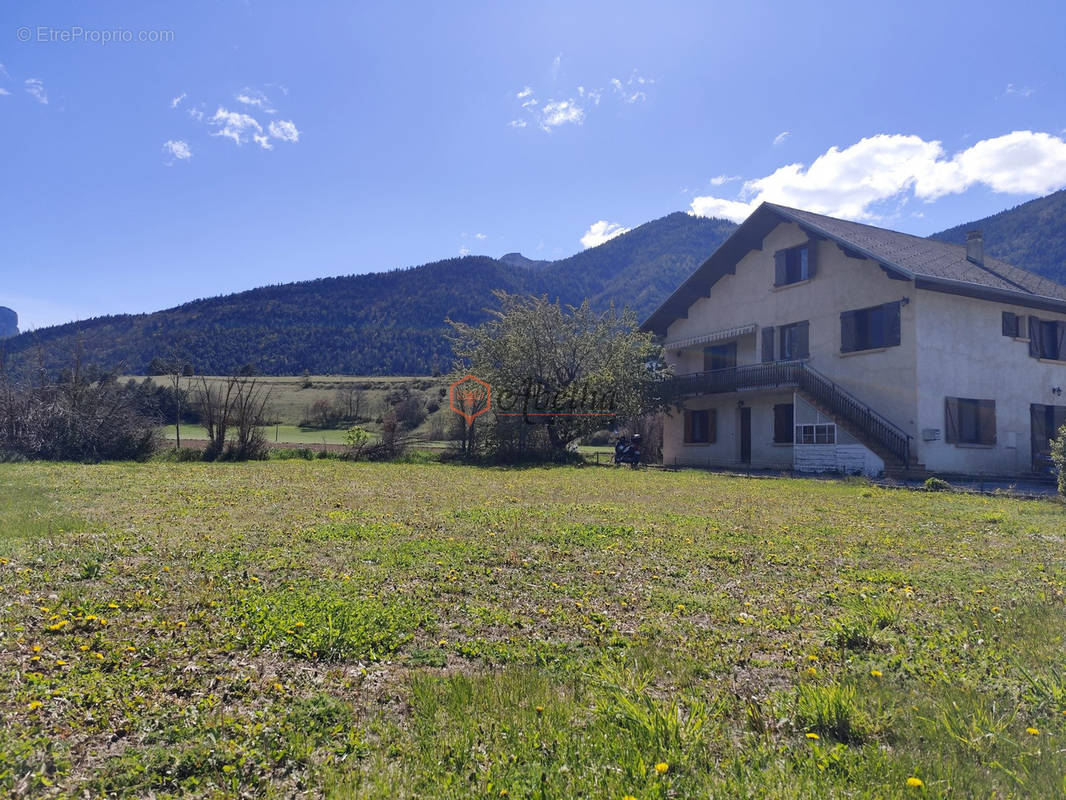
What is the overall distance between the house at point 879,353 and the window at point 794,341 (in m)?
0.06

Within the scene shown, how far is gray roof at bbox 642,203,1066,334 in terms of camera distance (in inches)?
786

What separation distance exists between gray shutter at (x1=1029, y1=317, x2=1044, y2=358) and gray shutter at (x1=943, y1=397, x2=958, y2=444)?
466 cm

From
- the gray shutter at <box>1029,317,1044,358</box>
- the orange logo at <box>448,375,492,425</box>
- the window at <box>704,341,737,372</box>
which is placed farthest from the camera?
the window at <box>704,341,737,372</box>

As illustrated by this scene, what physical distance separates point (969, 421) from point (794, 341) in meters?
6.21

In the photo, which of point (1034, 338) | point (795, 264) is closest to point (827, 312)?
point (795, 264)

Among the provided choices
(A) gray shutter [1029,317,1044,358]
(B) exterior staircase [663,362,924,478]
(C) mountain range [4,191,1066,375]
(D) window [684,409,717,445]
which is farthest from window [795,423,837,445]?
(C) mountain range [4,191,1066,375]

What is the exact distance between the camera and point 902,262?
1997 centimetres

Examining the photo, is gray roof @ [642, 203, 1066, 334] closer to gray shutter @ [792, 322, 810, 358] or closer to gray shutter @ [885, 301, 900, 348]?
gray shutter @ [885, 301, 900, 348]

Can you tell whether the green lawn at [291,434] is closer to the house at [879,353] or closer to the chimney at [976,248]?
the house at [879,353]

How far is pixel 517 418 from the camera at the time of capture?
2534 centimetres

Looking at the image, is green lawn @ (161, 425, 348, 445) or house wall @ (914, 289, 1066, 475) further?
green lawn @ (161, 425, 348, 445)

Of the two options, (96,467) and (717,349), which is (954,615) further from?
(717,349)

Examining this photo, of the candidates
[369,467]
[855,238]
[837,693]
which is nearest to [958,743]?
[837,693]

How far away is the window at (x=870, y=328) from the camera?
20547 mm
